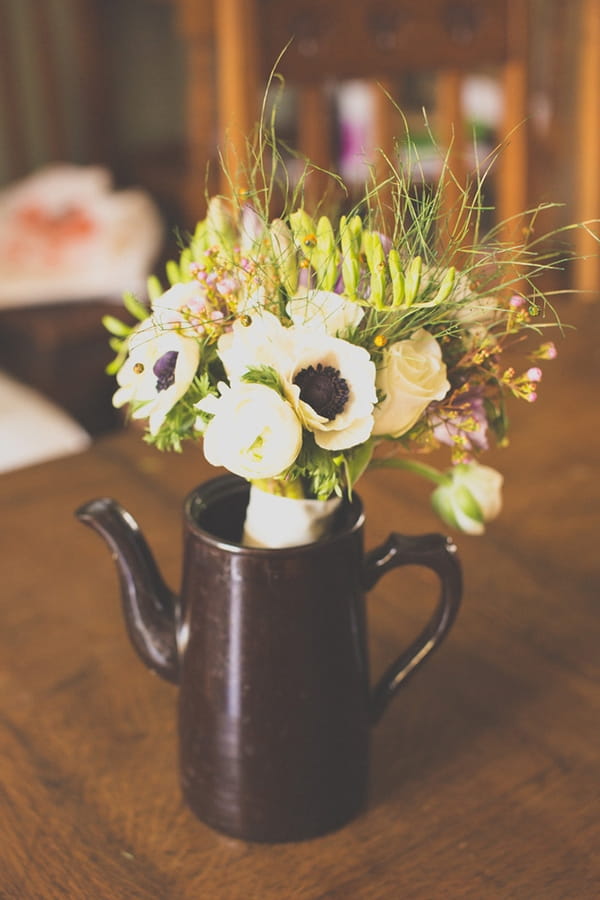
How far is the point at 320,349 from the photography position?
470 millimetres

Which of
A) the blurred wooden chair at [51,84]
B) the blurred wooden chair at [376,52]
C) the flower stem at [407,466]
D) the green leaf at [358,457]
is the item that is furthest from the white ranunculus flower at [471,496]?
the blurred wooden chair at [51,84]

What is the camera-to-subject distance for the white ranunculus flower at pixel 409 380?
485mm

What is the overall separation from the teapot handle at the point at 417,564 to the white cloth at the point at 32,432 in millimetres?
962

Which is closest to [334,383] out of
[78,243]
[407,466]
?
[407,466]

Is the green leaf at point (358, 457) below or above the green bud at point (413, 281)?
below

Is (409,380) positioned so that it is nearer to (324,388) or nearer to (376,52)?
(324,388)

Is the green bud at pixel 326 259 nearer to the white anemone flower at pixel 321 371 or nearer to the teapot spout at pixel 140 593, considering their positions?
the white anemone flower at pixel 321 371

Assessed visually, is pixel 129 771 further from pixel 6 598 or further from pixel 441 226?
pixel 441 226

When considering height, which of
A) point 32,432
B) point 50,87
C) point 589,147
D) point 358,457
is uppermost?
point 358,457

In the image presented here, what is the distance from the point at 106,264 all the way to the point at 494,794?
1757 mm

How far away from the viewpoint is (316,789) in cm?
57

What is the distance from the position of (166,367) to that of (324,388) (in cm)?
8

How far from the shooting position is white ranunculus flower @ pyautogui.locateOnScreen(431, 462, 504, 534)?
0.61m

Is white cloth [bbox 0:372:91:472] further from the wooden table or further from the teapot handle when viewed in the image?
the teapot handle
